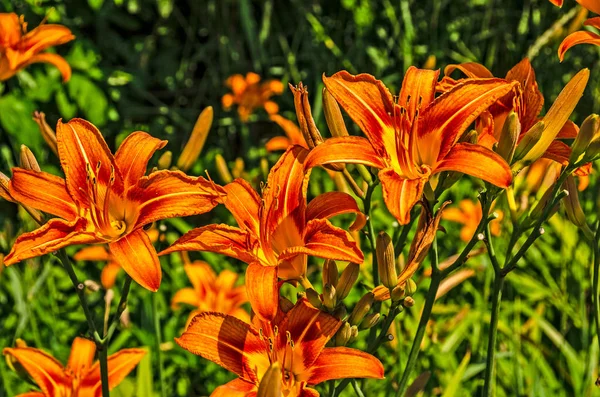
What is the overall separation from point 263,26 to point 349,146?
2396 millimetres

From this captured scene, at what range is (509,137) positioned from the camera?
0.97m

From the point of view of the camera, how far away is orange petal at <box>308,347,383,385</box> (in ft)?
2.99

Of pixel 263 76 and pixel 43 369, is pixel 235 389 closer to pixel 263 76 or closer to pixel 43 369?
pixel 43 369

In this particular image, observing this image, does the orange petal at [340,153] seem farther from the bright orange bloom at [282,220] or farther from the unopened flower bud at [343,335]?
the unopened flower bud at [343,335]

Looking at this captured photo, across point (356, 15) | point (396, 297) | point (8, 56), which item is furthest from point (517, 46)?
point (396, 297)

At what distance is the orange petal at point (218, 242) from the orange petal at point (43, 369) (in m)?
0.41

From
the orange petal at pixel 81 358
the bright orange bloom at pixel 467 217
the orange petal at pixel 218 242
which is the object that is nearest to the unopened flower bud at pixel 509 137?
the orange petal at pixel 218 242

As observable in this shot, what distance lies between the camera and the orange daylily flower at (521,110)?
3.42 ft

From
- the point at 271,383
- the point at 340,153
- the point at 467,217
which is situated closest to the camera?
the point at 271,383

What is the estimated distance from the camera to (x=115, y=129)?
3.09 meters

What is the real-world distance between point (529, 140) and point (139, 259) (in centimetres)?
51

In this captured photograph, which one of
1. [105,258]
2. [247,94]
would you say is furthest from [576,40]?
[247,94]

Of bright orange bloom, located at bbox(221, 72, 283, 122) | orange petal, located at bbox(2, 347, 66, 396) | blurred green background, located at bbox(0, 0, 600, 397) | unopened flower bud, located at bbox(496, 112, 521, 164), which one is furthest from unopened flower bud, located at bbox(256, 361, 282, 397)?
bright orange bloom, located at bbox(221, 72, 283, 122)

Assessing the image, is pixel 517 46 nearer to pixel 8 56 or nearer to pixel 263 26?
pixel 263 26
